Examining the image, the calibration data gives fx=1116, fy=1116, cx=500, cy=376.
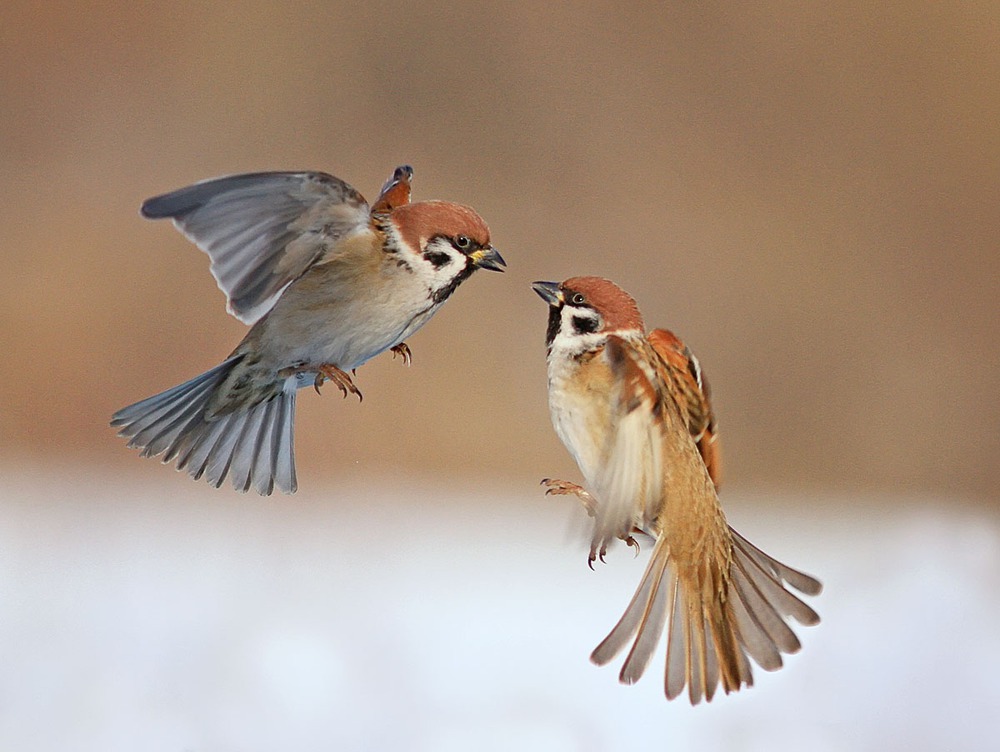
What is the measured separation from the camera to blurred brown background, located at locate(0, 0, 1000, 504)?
1.25m

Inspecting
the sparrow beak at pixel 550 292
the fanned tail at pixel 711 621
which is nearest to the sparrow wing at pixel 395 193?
the sparrow beak at pixel 550 292

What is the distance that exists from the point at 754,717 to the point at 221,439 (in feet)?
2.10

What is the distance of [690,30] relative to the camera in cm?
152

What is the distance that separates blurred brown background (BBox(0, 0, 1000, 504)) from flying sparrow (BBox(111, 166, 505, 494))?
1.53 ft

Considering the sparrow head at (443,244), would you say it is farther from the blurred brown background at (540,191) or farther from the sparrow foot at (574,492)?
the blurred brown background at (540,191)

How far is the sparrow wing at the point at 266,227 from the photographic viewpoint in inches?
21.5

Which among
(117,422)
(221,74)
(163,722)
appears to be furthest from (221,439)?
(221,74)

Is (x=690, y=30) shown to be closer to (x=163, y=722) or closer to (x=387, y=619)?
(x=387, y=619)

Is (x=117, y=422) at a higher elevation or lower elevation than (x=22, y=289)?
lower

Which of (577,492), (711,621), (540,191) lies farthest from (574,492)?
(540,191)

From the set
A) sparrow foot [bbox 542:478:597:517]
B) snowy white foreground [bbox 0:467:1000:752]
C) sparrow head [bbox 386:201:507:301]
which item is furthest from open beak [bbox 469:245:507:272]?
snowy white foreground [bbox 0:467:1000:752]

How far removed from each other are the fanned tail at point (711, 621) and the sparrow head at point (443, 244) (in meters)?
Result: 0.18

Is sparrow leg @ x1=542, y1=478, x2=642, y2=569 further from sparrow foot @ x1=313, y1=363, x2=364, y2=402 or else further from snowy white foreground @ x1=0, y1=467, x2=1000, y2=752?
snowy white foreground @ x1=0, y1=467, x2=1000, y2=752

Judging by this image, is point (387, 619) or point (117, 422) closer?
point (117, 422)
